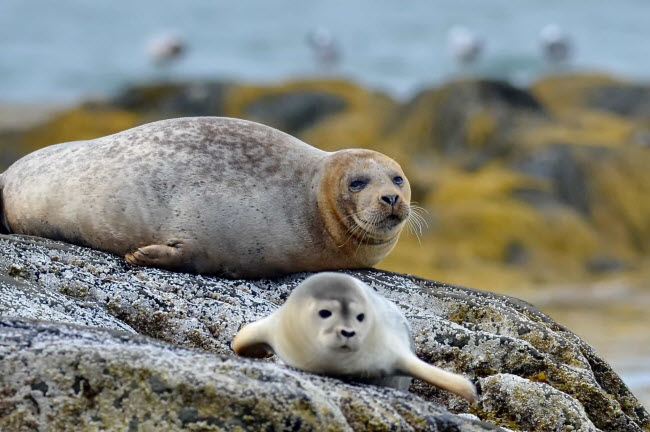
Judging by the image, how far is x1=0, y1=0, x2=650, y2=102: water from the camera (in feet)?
128

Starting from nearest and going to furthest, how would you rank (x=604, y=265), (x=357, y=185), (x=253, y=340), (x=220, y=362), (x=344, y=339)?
(x=220, y=362) → (x=344, y=339) → (x=253, y=340) → (x=357, y=185) → (x=604, y=265)

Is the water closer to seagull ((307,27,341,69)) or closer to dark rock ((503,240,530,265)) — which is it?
seagull ((307,27,341,69))

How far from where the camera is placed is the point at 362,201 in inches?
248

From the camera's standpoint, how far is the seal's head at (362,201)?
6.27 m

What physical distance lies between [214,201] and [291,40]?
39091mm

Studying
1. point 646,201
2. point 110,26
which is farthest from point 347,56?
point 646,201

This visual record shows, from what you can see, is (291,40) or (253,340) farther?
(291,40)

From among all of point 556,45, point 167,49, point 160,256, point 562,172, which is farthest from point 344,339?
point 556,45

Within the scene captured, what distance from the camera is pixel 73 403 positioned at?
3.91 m

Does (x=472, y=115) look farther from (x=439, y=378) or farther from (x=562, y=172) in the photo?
(x=439, y=378)

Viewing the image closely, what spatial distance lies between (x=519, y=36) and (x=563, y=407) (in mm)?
41880

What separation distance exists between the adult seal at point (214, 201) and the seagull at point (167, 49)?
91.3 feet

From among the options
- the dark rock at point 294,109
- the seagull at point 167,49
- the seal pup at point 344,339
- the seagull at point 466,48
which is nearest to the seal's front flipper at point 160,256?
the seal pup at point 344,339

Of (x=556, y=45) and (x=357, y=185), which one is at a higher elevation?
(x=556, y=45)
